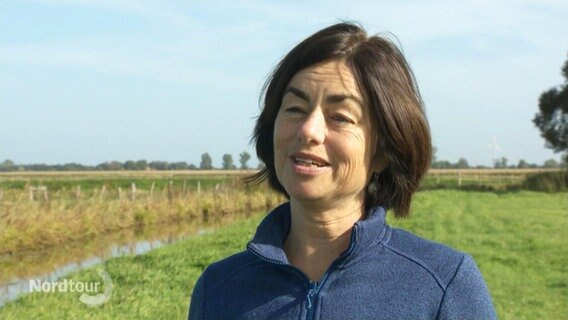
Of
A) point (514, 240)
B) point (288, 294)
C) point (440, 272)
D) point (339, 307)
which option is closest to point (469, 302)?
point (440, 272)

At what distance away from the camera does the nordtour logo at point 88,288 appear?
369 inches

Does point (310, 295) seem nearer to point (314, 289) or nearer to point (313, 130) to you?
point (314, 289)

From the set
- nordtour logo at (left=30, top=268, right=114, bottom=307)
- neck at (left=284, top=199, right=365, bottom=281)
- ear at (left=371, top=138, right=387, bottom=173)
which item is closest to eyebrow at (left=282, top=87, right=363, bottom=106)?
ear at (left=371, top=138, right=387, bottom=173)

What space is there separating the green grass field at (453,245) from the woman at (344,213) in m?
0.63

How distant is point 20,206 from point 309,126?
17434 mm

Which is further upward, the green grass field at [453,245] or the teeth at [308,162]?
the teeth at [308,162]

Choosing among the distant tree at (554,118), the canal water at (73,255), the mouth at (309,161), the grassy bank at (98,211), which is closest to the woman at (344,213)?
the mouth at (309,161)

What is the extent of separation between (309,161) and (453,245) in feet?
45.3

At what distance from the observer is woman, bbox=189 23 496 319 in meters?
1.80

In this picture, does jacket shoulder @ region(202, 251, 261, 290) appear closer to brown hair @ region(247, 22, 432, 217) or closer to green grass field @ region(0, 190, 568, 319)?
brown hair @ region(247, 22, 432, 217)

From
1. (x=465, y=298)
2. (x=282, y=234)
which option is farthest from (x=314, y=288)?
(x=465, y=298)

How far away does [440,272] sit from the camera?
1.79 meters

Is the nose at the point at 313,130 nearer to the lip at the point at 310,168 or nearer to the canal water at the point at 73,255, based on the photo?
the lip at the point at 310,168

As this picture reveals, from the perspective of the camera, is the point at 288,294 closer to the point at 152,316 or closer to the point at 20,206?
the point at 152,316
